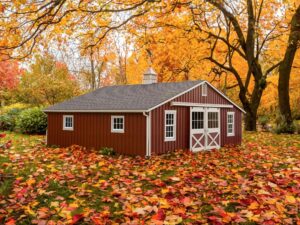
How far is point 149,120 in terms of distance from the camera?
13.9 m

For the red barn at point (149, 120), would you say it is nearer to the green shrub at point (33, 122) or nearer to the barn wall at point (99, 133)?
the barn wall at point (99, 133)

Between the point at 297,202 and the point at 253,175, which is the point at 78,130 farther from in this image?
the point at 297,202

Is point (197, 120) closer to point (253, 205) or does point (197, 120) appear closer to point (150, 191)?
point (150, 191)

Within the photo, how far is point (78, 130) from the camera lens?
1669 cm

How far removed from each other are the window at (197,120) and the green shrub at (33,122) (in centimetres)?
1248

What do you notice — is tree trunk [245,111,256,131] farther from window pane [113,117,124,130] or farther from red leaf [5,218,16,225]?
red leaf [5,218,16,225]

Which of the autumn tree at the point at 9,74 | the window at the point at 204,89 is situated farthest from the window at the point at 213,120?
the autumn tree at the point at 9,74

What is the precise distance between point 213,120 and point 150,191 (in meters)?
10.1

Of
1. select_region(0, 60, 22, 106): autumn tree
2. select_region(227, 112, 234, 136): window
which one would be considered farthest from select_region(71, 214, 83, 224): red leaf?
select_region(0, 60, 22, 106): autumn tree

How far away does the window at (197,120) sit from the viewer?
16.3 meters

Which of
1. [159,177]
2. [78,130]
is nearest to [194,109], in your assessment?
[78,130]

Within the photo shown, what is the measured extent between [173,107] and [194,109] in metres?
1.53

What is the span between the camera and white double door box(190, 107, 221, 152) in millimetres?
16156

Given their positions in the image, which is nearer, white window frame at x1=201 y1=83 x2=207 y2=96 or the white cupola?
white window frame at x1=201 y1=83 x2=207 y2=96
